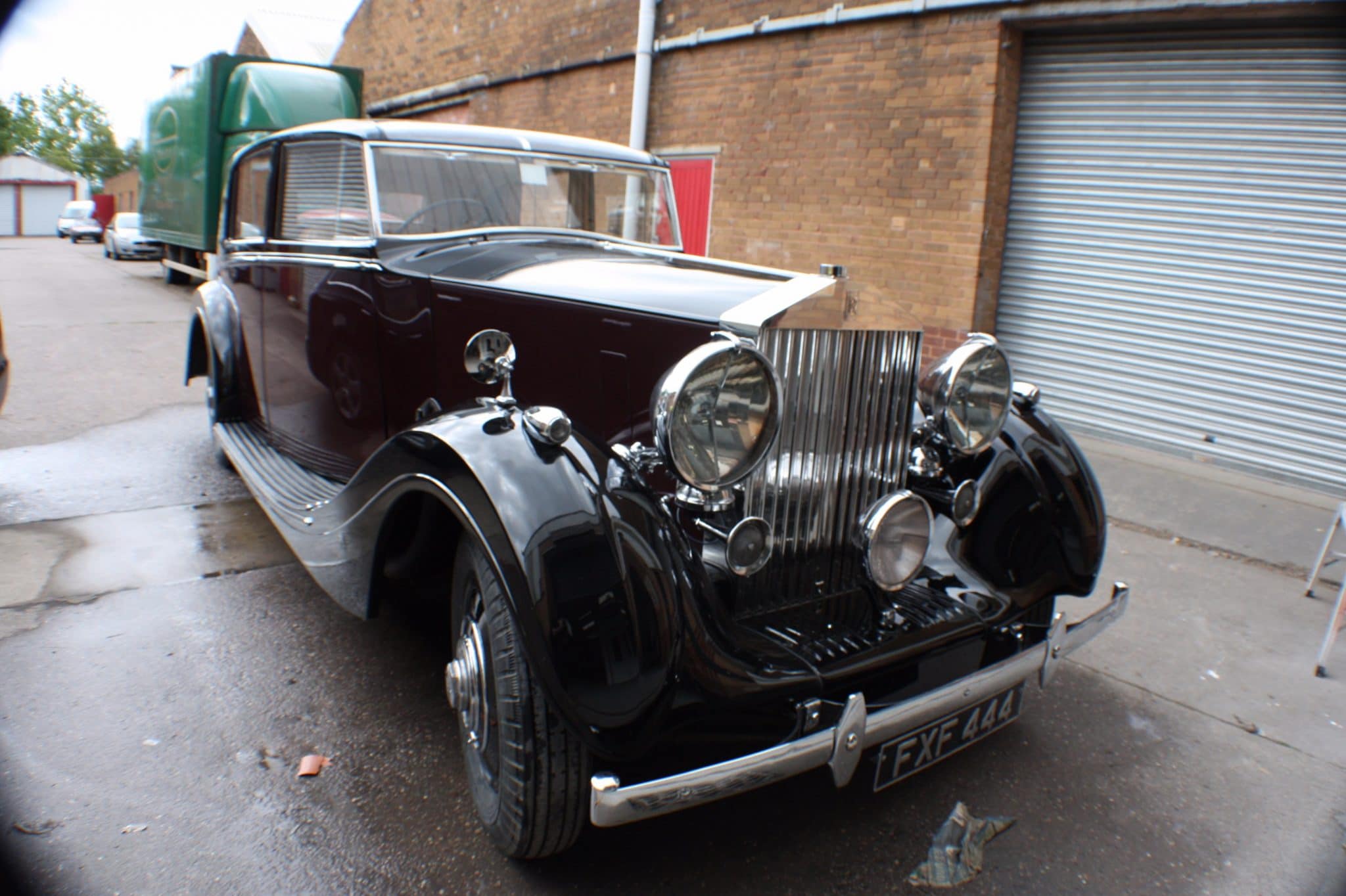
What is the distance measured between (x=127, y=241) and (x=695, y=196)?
695 inches

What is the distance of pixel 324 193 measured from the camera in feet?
11.5

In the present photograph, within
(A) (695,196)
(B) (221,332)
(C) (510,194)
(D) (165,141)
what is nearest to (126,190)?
(D) (165,141)

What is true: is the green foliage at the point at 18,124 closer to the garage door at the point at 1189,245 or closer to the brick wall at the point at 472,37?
the garage door at the point at 1189,245

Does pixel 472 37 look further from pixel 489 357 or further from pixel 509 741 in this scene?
pixel 509 741

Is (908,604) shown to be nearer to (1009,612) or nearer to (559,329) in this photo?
(1009,612)

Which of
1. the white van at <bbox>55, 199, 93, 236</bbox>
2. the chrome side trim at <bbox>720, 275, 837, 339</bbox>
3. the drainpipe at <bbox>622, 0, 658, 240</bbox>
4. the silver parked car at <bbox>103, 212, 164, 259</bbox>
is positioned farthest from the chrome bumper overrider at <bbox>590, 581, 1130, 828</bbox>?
the white van at <bbox>55, 199, 93, 236</bbox>

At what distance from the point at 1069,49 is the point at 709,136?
3.44 metres

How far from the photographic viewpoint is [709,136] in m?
8.64

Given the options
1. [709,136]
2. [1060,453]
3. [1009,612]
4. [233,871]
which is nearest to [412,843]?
[233,871]

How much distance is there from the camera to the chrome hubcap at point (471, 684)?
199cm

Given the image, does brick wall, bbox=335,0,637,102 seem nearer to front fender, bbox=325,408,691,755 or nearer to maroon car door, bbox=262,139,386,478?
maroon car door, bbox=262,139,386,478

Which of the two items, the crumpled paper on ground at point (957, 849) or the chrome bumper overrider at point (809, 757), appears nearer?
the chrome bumper overrider at point (809, 757)

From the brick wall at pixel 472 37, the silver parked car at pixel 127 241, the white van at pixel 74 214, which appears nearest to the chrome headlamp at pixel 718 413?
the brick wall at pixel 472 37

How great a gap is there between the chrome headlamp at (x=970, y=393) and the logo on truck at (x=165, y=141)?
13.0m
